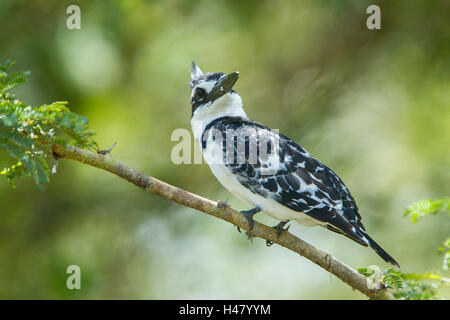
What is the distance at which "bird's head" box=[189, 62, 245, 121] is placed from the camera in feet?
15.1

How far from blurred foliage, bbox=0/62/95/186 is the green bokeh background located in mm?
1975

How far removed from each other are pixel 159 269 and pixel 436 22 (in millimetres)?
3600

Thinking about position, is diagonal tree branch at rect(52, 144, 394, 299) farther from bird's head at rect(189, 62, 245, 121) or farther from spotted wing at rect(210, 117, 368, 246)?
bird's head at rect(189, 62, 245, 121)

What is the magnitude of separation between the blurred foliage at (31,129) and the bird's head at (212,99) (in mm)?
1787

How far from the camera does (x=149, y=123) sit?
5508 millimetres

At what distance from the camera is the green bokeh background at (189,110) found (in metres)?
5.00

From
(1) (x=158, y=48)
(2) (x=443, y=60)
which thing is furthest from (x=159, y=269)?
(2) (x=443, y=60)

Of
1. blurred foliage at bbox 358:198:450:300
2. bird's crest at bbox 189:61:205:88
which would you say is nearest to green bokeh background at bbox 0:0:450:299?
bird's crest at bbox 189:61:205:88

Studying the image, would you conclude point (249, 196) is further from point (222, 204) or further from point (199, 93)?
point (199, 93)

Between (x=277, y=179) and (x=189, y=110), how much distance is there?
197 cm

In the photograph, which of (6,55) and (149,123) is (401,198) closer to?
(149,123)

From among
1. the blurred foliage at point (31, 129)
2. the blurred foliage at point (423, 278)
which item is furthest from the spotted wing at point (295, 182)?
the blurred foliage at point (31, 129)

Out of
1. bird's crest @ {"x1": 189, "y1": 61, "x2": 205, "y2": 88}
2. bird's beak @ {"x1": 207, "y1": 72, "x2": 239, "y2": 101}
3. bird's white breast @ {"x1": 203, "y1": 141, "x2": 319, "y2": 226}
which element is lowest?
Answer: bird's white breast @ {"x1": 203, "y1": 141, "x2": 319, "y2": 226}

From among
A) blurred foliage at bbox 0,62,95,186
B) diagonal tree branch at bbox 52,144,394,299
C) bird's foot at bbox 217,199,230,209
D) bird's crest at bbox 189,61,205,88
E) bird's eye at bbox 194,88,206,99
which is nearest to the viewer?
blurred foliage at bbox 0,62,95,186
